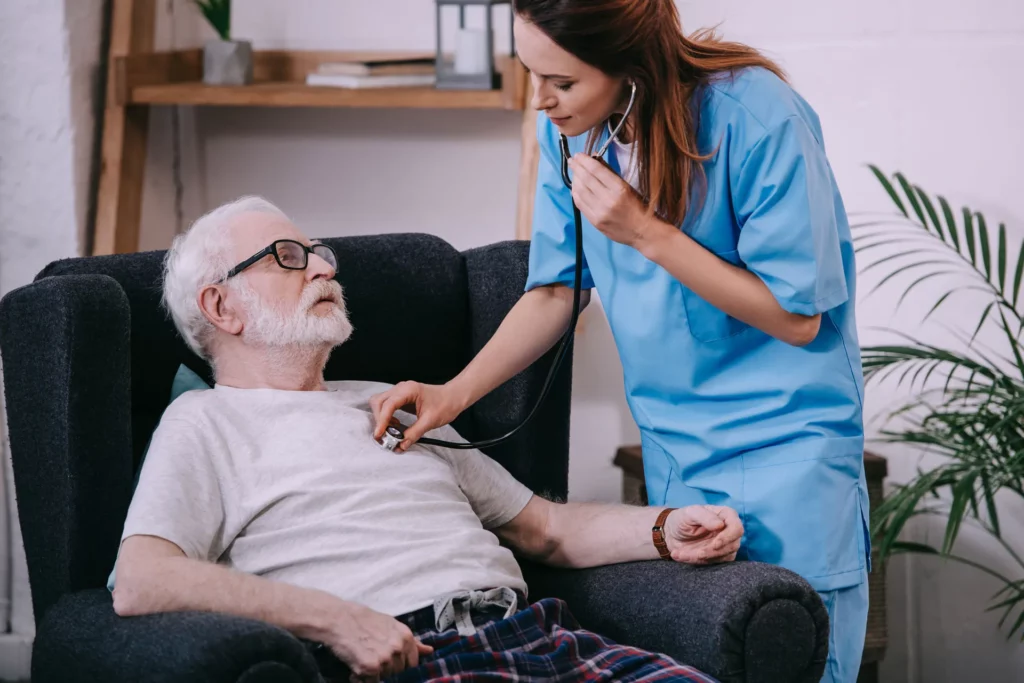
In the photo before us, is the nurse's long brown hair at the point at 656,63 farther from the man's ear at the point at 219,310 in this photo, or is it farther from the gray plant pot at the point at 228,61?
the gray plant pot at the point at 228,61

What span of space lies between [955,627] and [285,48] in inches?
81.8

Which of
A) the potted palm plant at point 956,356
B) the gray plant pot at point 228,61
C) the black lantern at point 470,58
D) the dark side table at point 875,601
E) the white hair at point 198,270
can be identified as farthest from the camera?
the gray plant pot at point 228,61

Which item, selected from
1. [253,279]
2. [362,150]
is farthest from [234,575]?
[362,150]

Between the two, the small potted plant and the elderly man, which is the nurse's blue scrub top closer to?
the elderly man

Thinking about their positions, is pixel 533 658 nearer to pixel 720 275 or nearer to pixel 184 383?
pixel 720 275

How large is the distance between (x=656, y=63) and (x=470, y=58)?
1.20 metres

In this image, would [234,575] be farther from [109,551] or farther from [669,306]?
[669,306]

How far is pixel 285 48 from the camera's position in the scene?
2.92 m

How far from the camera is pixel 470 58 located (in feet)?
8.53

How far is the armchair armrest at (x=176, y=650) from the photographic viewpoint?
1.25 m

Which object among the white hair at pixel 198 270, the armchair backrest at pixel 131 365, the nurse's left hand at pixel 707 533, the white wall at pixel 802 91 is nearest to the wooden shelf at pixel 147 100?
the white wall at pixel 802 91

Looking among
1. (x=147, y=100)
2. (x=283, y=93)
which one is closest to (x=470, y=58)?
(x=283, y=93)

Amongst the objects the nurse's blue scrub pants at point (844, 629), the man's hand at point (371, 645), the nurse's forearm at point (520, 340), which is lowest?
the nurse's blue scrub pants at point (844, 629)

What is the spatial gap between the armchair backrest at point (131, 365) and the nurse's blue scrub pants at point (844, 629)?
54cm
